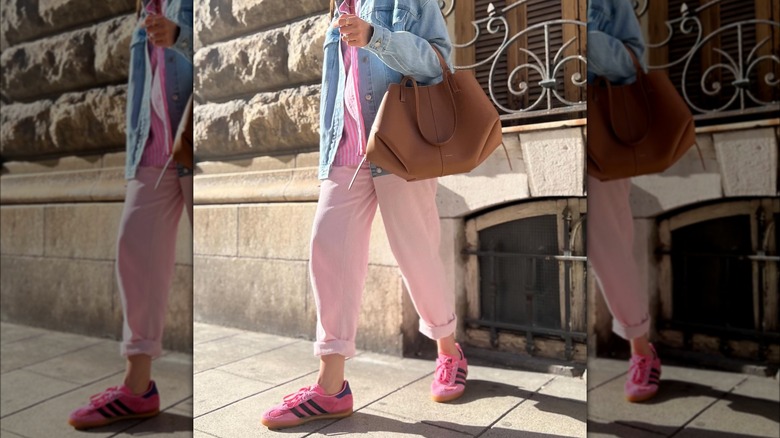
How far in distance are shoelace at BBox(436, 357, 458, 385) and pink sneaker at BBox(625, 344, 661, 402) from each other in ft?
1.02

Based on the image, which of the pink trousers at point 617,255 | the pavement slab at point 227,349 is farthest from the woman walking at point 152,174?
the pink trousers at point 617,255

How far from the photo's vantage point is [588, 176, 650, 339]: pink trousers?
796 mm

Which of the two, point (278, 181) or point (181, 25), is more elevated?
point (181, 25)

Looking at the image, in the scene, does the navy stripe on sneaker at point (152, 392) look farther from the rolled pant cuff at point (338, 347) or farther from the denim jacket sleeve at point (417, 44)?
the denim jacket sleeve at point (417, 44)

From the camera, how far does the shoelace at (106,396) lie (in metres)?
1.18

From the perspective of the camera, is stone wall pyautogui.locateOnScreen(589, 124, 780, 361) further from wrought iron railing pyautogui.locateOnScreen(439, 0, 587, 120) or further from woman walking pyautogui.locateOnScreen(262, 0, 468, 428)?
woman walking pyautogui.locateOnScreen(262, 0, 468, 428)

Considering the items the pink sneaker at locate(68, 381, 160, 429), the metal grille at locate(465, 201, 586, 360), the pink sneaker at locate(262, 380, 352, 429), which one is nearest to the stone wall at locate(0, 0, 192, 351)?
the pink sneaker at locate(68, 381, 160, 429)

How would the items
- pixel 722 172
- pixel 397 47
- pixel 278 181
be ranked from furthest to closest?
pixel 278 181, pixel 397 47, pixel 722 172

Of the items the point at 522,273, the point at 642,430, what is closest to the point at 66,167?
the point at 522,273

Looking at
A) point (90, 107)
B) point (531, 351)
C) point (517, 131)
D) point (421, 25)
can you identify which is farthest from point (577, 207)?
point (90, 107)

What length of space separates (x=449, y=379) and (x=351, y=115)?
51cm

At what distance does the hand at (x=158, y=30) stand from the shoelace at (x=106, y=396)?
27.6 inches

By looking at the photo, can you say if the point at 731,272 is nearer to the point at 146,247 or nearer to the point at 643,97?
the point at 643,97

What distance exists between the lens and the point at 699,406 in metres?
0.79
